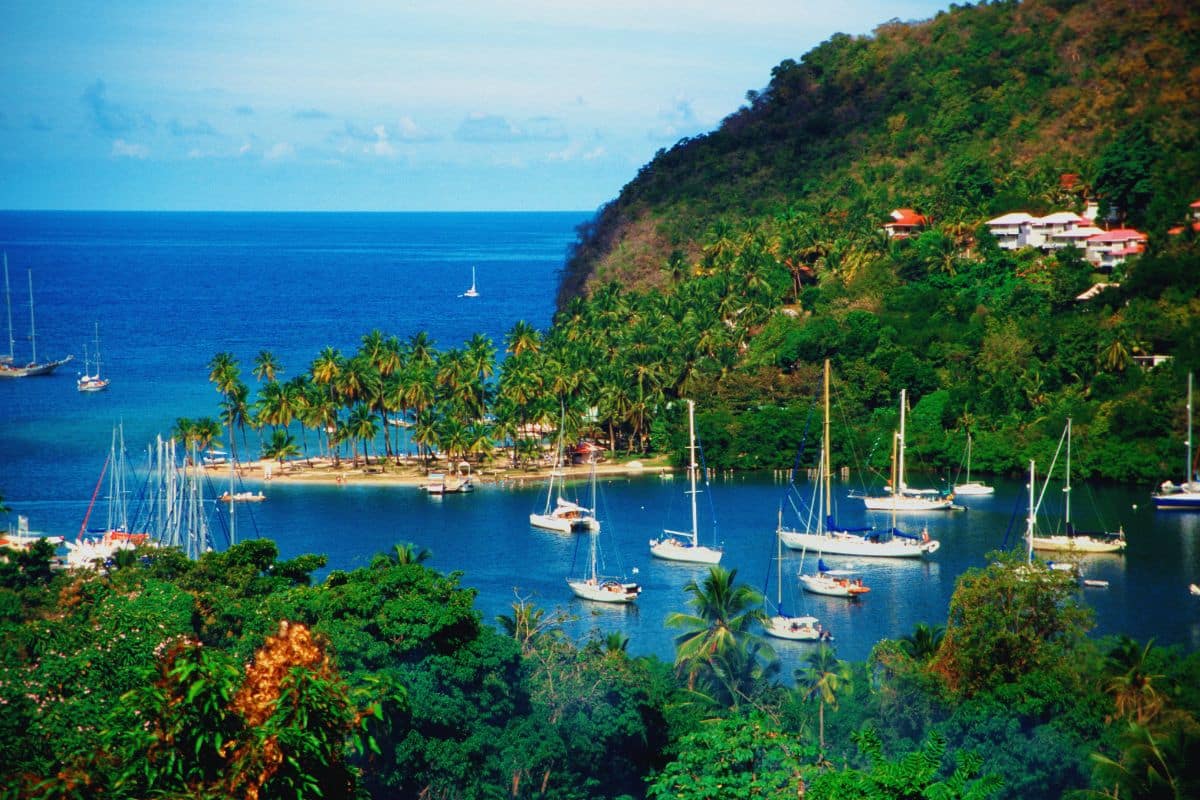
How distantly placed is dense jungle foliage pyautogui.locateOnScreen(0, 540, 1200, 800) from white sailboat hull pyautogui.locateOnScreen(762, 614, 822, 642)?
18.2 feet

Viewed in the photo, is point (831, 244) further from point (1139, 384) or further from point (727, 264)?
point (1139, 384)

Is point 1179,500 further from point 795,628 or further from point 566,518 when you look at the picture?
point 566,518

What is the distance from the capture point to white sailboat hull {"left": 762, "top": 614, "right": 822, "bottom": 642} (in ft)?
137

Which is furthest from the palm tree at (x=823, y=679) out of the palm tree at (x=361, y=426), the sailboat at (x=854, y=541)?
the palm tree at (x=361, y=426)

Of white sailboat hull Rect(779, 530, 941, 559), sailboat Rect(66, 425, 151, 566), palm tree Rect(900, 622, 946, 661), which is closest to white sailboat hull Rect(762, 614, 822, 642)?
white sailboat hull Rect(779, 530, 941, 559)

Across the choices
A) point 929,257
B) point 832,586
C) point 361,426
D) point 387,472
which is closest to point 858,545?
point 832,586

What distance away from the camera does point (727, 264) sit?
85.2m

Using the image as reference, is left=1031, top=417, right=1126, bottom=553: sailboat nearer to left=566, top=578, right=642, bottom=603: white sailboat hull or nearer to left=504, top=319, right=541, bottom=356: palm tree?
left=566, top=578, right=642, bottom=603: white sailboat hull

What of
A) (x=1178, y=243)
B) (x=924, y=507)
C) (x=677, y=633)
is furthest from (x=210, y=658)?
(x=1178, y=243)

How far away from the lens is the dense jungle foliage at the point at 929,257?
215ft

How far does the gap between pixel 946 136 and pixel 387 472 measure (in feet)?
165

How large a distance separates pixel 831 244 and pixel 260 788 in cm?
7612

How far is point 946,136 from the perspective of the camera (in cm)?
9612

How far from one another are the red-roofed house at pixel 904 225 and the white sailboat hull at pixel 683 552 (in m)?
40.0
